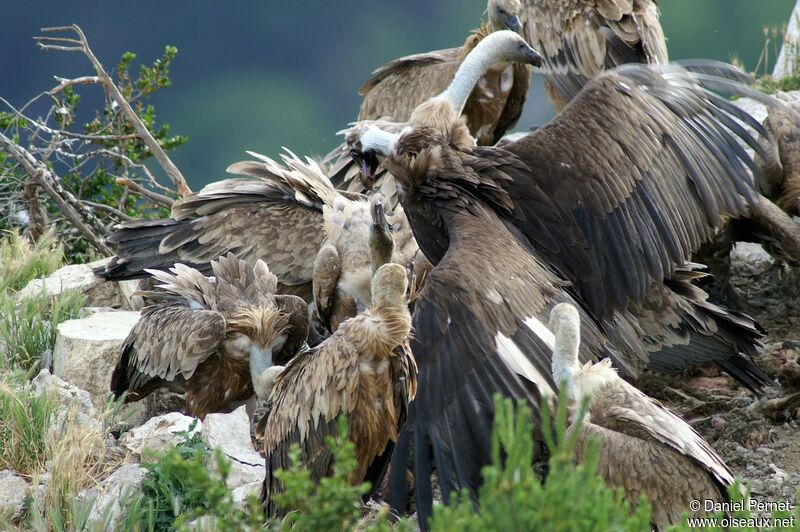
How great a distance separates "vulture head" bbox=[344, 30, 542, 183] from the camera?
5.25 metres

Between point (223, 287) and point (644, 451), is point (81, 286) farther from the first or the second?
point (644, 451)

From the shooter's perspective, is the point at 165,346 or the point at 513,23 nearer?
the point at 165,346

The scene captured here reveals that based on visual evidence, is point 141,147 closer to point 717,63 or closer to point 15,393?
point 15,393

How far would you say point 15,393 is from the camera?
4.95m

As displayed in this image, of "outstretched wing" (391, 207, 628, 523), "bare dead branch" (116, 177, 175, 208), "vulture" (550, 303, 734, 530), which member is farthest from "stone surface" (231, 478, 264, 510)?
"bare dead branch" (116, 177, 175, 208)

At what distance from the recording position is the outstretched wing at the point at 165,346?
5.02m

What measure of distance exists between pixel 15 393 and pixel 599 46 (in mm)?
4106

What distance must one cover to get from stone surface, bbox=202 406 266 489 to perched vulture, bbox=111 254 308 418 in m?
0.31

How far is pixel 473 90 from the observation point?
670 cm

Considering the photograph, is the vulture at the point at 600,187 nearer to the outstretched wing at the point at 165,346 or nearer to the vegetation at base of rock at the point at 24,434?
the outstretched wing at the point at 165,346

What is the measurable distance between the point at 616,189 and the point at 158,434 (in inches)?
91.4

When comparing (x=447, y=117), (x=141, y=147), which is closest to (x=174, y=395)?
(x=447, y=117)

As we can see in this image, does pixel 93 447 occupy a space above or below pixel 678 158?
below

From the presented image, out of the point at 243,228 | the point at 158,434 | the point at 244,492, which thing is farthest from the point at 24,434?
the point at 243,228
